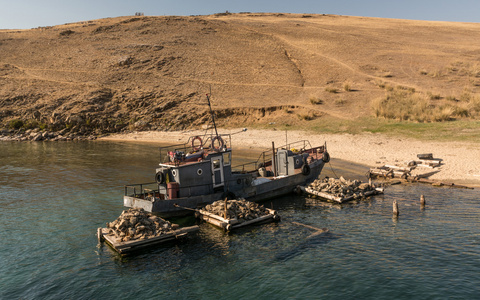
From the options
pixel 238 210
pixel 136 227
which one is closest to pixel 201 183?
pixel 238 210

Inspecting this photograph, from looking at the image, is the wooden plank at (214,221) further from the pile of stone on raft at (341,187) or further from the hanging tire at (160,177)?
the pile of stone on raft at (341,187)

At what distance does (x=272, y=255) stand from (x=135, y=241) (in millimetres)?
5916

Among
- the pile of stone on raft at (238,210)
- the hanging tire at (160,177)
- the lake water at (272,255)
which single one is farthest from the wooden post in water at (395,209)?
the hanging tire at (160,177)

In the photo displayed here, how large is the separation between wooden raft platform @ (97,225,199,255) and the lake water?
358mm

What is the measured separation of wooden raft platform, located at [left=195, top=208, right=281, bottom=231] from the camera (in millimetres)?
18531

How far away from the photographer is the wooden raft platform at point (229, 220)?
60.8ft

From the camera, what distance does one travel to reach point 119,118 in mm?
56781

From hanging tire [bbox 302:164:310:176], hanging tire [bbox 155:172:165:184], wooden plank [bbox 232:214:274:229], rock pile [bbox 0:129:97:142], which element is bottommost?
wooden plank [bbox 232:214:274:229]

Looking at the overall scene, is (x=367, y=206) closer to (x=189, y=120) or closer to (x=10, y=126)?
(x=189, y=120)

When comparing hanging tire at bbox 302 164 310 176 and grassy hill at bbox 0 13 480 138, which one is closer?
hanging tire at bbox 302 164 310 176

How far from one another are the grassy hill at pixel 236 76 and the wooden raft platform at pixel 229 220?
2341 centimetres

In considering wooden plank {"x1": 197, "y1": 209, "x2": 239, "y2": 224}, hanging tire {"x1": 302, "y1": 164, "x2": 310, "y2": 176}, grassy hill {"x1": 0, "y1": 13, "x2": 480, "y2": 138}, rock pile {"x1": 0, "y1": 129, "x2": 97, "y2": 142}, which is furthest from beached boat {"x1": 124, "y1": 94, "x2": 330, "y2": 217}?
rock pile {"x1": 0, "y1": 129, "x2": 97, "y2": 142}

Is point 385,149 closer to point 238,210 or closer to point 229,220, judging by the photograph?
point 238,210

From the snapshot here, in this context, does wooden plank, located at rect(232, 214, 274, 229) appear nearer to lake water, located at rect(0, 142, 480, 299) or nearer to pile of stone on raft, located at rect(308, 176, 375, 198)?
lake water, located at rect(0, 142, 480, 299)
